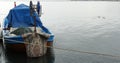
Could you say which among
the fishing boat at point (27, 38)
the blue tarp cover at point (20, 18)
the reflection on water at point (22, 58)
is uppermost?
the blue tarp cover at point (20, 18)

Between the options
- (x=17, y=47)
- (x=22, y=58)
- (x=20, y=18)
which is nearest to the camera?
(x=22, y=58)

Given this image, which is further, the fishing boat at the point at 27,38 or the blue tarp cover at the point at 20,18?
the blue tarp cover at the point at 20,18

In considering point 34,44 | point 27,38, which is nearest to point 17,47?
point 27,38

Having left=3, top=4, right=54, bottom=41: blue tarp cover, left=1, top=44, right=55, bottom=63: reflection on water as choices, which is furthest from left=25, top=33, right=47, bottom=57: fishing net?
left=3, top=4, right=54, bottom=41: blue tarp cover

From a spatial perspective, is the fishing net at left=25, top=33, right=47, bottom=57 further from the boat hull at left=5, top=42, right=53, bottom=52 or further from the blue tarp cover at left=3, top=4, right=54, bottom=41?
→ the blue tarp cover at left=3, top=4, right=54, bottom=41

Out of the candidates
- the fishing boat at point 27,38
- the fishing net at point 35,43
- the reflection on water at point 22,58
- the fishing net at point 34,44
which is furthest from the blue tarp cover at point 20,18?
the fishing net at point 34,44

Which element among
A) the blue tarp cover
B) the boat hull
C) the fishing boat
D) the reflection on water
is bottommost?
the reflection on water

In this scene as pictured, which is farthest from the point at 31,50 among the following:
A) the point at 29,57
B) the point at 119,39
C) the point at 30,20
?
the point at 119,39

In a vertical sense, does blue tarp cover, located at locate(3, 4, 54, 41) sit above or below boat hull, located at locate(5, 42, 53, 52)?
above

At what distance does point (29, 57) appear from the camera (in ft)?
59.2

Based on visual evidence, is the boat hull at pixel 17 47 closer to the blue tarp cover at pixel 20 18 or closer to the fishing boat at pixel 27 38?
the fishing boat at pixel 27 38

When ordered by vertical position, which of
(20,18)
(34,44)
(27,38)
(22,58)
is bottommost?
(22,58)

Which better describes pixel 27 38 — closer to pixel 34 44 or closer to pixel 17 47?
pixel 34 44

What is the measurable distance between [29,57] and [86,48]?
21.2 feet
